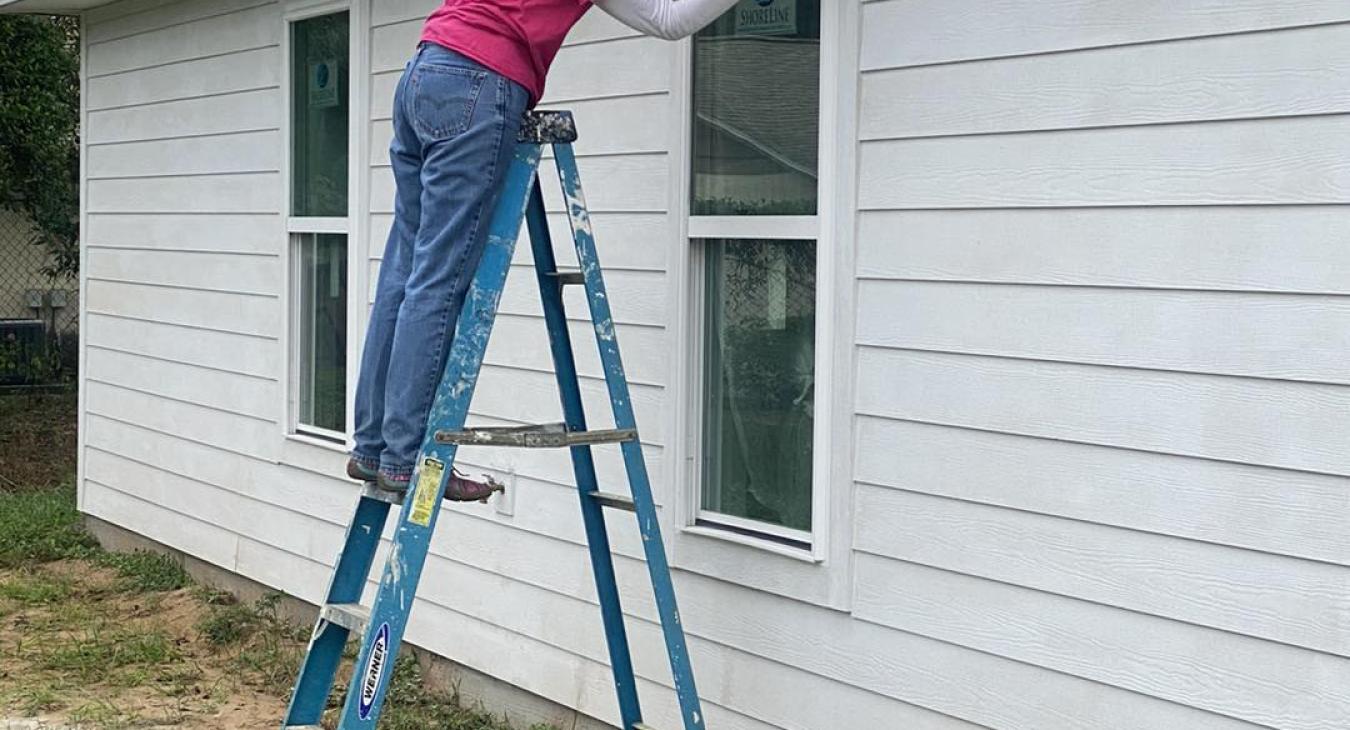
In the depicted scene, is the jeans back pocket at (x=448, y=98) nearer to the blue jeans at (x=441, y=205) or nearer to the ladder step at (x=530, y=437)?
the blue jeans at (x=441, y=205)

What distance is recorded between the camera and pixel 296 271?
23.5 feet

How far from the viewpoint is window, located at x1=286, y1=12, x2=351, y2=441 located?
6.87 m

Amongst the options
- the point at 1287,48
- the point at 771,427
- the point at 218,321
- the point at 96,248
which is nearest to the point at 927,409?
the point at 771,427

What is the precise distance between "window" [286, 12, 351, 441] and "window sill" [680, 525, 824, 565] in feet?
8.66

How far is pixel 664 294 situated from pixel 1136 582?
1.78 metres

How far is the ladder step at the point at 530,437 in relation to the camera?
12.0 feet

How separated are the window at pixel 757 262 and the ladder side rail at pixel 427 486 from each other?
883mm

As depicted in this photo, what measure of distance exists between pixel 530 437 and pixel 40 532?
6729mm

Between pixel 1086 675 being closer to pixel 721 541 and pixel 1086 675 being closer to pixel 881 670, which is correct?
pixel 881 670

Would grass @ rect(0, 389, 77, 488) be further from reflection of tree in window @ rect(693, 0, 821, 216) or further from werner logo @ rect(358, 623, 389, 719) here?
werner logo @ rect(358, 623, 389, 719)

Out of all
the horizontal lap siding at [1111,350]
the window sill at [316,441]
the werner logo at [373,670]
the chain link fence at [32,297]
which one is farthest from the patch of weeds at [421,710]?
the chain link fence at [32,297]

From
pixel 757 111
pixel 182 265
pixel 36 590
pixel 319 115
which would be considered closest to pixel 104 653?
pixel 36 590

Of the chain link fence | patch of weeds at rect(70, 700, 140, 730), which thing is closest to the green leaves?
the chain link fence

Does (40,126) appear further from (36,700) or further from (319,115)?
(36,700)
